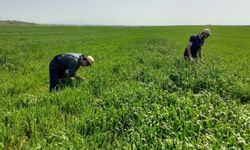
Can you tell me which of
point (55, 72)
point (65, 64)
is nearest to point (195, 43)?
point (65, 64)

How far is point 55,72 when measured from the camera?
747 cm

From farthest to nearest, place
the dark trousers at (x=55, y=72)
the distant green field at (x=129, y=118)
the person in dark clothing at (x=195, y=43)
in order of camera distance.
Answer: the person in dark clothing at (x=195, y=43) → the dark trousers at (x=55, y=72) → the distant green field at (x=129, y=118)

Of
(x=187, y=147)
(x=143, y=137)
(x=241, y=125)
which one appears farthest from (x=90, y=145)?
(x=241, y=125)

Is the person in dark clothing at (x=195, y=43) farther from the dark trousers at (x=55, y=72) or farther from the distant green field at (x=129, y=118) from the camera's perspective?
the dark trousers at (x=55, y=72)

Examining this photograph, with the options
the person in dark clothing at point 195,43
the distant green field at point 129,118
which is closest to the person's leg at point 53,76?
the distant green field at point 129,118

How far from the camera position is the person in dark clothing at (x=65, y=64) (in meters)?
6.87

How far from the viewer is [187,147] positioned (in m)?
3.59

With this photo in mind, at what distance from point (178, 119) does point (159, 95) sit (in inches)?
62.5

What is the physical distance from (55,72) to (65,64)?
47 centimetres

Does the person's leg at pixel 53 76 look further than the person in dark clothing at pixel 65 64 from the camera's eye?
Yes

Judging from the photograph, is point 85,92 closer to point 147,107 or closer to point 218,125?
point 147,107

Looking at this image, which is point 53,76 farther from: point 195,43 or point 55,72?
point 195,43

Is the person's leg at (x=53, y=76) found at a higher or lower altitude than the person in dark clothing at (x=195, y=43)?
lower

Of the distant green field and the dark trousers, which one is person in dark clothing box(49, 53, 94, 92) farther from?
the distant green field
